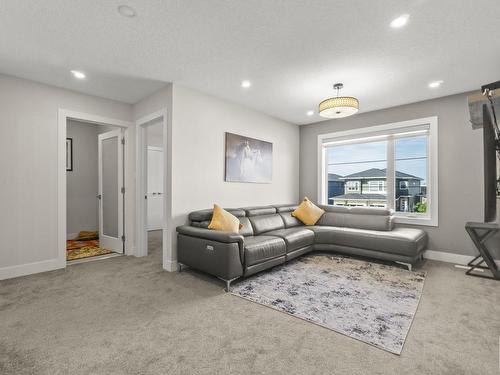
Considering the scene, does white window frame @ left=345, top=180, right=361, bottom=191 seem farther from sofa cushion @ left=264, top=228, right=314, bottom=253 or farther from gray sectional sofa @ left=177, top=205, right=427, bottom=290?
sofa cushion @ left=264, top=228, right=314, bottom=253

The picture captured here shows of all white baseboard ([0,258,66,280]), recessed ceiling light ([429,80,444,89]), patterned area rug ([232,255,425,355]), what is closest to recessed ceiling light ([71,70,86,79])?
white baseboard ([0,258,66,280])

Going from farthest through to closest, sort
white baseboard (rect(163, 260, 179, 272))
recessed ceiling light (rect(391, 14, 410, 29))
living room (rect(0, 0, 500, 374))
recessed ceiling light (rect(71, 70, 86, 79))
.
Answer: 1. white baseboard (rect(163, 260, 179, 272))
2. recessed ceiling light (rect(71, 70, 86, 79))
3. recessed ceiling light (rect(391, 14, 410, 29))
4. living room (rect(0, 0, 500, 374))

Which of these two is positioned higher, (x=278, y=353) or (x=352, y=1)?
(x=352, y=1)

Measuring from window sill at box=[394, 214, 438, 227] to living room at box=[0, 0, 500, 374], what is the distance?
4cm

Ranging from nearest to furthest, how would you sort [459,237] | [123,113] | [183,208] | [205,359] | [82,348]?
[205,359], [82,348], [183,208], [459,237], [123,113]

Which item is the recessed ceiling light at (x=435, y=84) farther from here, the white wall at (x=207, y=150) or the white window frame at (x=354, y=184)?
the white wall at (x=207, y=150)

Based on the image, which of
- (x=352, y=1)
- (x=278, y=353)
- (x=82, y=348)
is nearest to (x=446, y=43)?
(x=352, y=1)

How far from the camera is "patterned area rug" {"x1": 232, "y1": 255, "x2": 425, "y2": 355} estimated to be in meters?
2.03

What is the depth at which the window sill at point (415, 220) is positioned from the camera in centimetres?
412

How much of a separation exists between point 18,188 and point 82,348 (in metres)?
2.59

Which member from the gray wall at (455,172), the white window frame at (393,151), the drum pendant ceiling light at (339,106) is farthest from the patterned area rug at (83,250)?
the gray wall at (455,172)

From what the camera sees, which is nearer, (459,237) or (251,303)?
(251,303)

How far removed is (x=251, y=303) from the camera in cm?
247

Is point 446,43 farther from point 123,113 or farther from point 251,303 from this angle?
point 123,113
